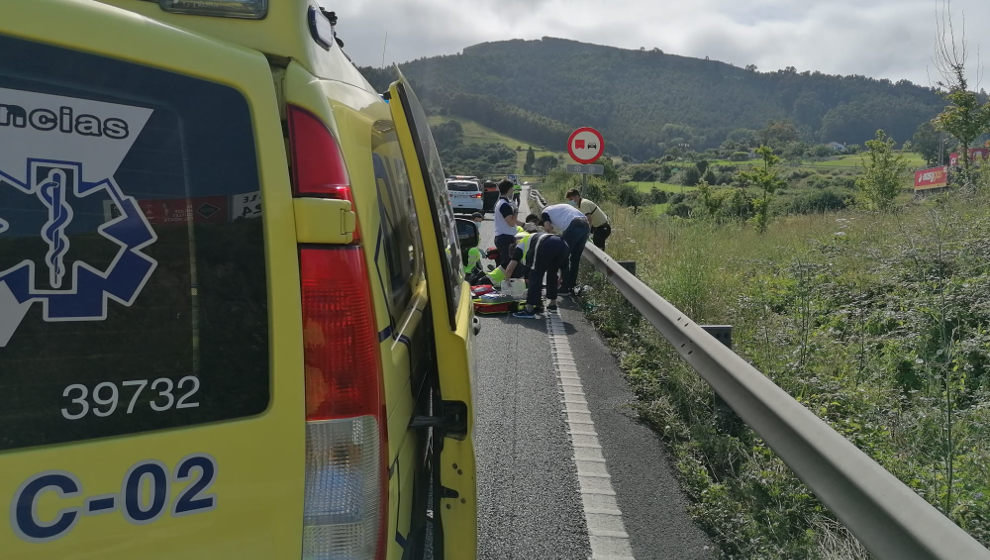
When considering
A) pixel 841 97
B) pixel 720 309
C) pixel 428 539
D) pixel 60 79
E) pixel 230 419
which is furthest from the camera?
pixel 841 97

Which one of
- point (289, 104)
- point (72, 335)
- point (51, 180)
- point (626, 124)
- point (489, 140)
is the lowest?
point (72, 335)

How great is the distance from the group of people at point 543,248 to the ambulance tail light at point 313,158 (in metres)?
7.24

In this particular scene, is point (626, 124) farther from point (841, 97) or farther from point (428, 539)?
point (428, 539)

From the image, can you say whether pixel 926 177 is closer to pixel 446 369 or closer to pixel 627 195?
pixel 627 195

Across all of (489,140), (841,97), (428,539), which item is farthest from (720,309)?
(841,97)

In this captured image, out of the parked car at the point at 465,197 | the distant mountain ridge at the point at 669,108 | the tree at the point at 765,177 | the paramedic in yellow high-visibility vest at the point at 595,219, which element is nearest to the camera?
the paramedic in yellow high-visibility vest at the point at 595,219

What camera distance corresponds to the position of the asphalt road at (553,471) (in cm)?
319

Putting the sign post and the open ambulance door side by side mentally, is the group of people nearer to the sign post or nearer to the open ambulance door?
the sign post

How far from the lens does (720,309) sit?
6.59 m

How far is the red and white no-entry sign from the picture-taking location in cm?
1240

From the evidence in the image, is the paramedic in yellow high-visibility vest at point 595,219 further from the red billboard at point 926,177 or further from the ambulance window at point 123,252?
the ambulance window at point 123,252

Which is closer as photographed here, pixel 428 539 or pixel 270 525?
pixel 270 525

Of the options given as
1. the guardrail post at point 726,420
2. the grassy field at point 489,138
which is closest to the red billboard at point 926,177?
the guardrail post at point 726,420

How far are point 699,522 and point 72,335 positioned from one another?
3.02 m
